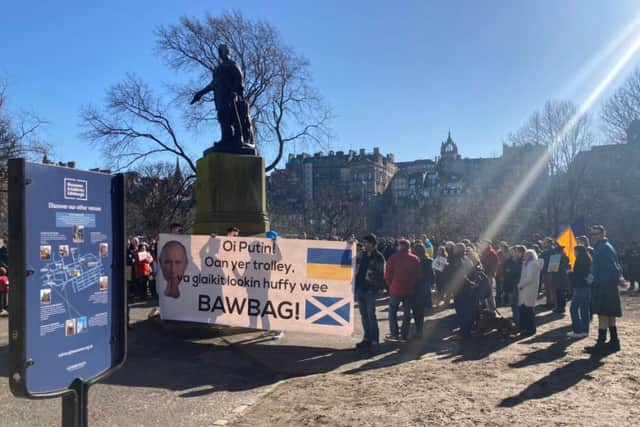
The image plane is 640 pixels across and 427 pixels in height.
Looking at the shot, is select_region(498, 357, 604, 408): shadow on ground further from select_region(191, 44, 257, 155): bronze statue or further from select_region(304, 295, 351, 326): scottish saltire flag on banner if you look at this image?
select_region(191, 44, 257, 155): bronze statue

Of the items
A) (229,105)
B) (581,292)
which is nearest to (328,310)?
(581,292)

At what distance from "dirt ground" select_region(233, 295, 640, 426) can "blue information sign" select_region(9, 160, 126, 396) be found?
239 cm

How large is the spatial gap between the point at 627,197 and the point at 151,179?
38.9 m

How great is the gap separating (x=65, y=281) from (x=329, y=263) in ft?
18.9

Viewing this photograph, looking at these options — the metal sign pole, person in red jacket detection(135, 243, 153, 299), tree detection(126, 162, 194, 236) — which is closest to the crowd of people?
the metal sign pole

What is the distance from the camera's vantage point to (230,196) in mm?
10711

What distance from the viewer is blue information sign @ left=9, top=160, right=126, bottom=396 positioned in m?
2.48

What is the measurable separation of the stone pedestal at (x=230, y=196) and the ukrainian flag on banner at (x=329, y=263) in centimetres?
263

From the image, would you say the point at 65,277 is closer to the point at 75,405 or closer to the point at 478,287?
the point at 75,405

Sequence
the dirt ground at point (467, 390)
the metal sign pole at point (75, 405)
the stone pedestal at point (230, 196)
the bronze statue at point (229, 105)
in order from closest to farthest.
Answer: the metal sign pole at point (75, 405), the dirt ground at point (467, 390), the stone pedestal at point (230, 196), the bronze statue at point (229, 105)

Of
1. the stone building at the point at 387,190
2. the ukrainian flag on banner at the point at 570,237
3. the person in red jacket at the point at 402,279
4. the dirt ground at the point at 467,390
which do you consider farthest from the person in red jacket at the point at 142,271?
the stone building at the point at 387,190

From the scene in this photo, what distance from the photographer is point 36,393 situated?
257cm

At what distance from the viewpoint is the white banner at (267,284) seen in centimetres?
821

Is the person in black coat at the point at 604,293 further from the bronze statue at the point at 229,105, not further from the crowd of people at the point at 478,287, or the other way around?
the bronze statue at the point at 229,105
